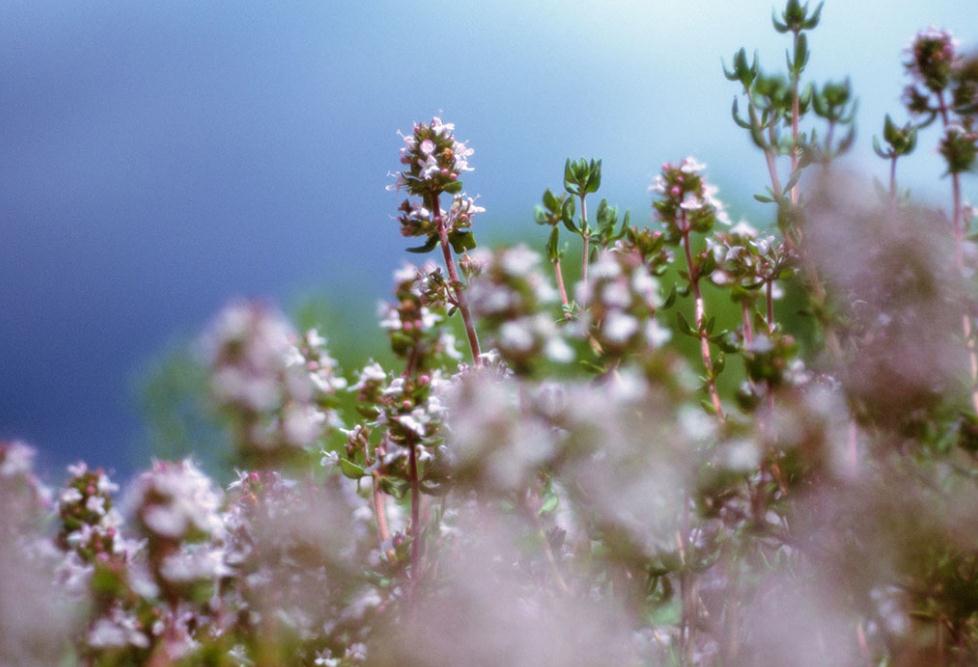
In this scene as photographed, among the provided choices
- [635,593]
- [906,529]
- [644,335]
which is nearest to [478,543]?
[635,593]

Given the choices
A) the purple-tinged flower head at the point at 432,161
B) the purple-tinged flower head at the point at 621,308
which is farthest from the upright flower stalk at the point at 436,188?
the purple-tinged flower head at the point at 621,308

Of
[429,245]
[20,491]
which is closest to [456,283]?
[429,245]

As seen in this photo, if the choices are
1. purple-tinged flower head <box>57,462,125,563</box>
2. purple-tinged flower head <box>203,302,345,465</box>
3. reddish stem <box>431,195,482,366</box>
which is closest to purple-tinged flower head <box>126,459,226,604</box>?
purple-tinged flower head <box>203,302,345,465</box>

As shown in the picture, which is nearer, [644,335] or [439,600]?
[644,335]

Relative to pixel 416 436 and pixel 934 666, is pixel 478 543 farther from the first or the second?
pixel 934 666

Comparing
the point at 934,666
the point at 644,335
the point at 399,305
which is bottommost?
the point at 934,666

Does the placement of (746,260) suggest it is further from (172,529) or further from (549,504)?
(172,529)
